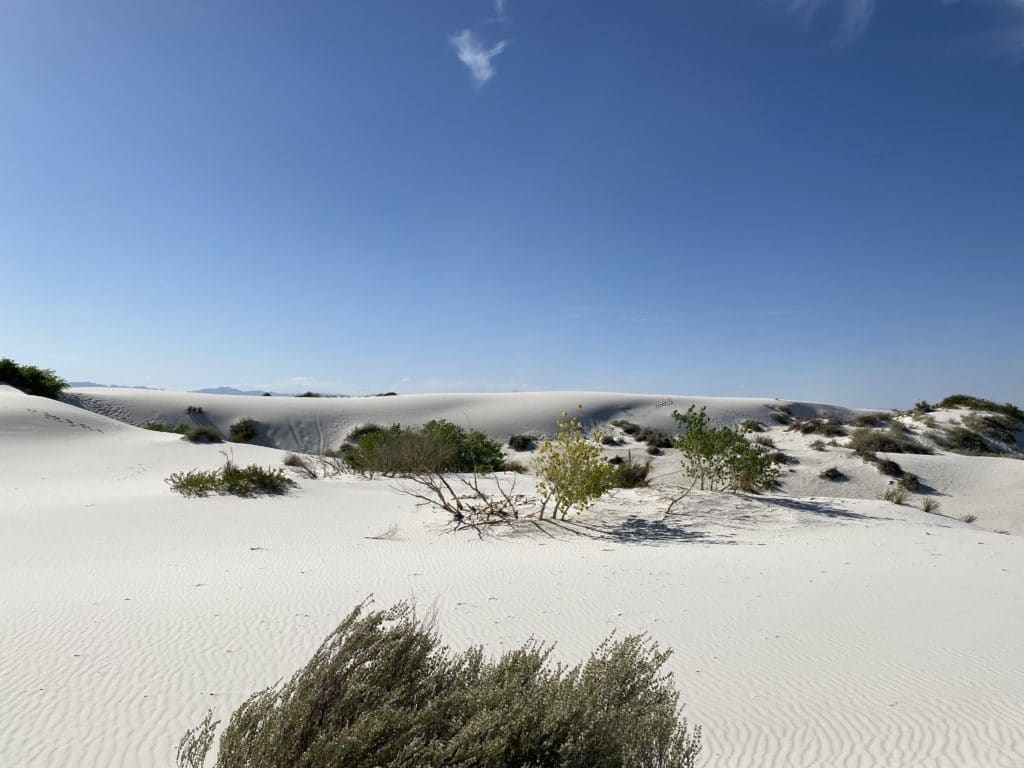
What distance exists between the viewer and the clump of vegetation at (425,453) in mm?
16125

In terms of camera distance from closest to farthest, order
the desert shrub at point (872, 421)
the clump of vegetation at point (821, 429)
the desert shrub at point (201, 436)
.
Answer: the desert shrub at point (201, 436) < the clump of vegetation at point (821, 429) < the desert shrub at point (872, 421)

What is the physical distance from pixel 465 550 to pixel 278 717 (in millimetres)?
5784

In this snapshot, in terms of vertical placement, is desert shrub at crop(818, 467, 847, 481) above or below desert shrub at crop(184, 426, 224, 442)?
below

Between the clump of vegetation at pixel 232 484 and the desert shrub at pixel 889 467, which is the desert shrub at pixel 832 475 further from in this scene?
the clump of vegetation at pixel 232 484

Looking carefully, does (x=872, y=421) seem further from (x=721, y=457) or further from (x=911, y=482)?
(x=721, y=457)

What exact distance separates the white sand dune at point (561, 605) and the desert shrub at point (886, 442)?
11573 mm

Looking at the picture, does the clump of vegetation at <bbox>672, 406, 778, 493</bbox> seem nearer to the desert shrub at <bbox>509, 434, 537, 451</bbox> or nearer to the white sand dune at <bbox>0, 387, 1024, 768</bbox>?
the white sand dune at <bbox>0, 387, 1024, 768</bbox>

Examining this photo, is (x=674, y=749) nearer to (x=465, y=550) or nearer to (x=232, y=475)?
(x=465, y=550)

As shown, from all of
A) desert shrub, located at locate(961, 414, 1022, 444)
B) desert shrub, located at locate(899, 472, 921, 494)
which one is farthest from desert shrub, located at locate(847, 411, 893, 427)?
desert shrub, located at locate(899, 472, 921, 494)

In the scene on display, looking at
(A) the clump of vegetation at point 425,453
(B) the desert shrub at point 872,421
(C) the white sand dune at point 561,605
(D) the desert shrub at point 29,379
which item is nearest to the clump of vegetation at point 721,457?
(C) the white sand dune at point 561,605

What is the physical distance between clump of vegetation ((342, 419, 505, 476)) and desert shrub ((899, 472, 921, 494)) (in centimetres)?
1197

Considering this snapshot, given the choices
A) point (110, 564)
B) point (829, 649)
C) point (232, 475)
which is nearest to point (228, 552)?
point (110, 564)

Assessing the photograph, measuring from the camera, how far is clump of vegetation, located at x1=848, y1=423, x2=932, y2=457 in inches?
874

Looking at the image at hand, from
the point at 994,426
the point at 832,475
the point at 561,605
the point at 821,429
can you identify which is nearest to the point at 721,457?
the point at 561,605
